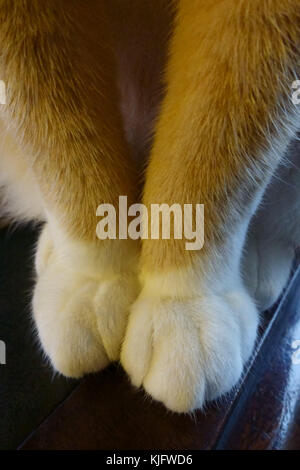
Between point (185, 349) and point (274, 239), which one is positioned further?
point (274, 239)

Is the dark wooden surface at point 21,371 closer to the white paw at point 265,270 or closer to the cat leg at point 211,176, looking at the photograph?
the cat leg at point 211,176

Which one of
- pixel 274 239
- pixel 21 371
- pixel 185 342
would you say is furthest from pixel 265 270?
pixel 21 371

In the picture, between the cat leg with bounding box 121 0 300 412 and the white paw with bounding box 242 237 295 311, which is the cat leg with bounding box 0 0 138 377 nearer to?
the cat leg with bounding box 121 0 300 412

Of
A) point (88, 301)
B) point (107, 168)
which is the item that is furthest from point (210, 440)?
point (107, 168)

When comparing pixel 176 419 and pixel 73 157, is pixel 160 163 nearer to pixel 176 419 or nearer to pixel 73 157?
pixel 73 157

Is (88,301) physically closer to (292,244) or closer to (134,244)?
(134,244)

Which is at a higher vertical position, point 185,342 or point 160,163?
point 160,163
